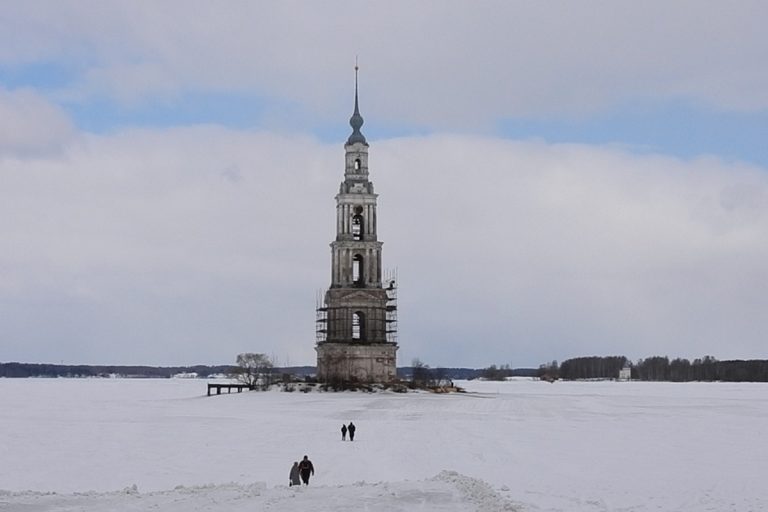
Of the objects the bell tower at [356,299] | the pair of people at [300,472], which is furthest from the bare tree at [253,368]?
the pair of people at [300,472]

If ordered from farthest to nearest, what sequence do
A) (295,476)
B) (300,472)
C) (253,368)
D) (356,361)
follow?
(253,368) < (356,361) < (300,472) < (295,476)

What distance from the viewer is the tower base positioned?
309 ft

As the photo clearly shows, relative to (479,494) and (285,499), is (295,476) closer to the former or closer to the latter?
(285,499)

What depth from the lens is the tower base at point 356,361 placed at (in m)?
94.3

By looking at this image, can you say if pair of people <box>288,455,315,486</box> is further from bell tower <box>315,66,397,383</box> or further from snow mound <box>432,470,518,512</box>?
bell tower <box>315,66,397,383</box>

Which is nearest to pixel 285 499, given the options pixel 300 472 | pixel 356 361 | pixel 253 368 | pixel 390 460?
pixel 300 472

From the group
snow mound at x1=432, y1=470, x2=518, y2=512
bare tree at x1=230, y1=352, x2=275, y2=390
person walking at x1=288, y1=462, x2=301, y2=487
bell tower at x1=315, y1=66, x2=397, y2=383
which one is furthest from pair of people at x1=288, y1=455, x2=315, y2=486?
bare tree at x1=230, y1=352, x2=275, y2=390

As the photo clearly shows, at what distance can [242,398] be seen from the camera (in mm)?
83375

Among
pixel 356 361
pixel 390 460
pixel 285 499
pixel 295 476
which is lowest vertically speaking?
pixel 285 499

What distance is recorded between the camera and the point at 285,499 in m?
25.2

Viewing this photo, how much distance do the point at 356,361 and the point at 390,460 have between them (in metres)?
58.4

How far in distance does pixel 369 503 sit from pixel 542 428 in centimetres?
2691

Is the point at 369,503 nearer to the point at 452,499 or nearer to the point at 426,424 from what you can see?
the point at 452,499

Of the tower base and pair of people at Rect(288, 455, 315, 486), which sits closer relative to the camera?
pair of people at Rect(288, 455, 315, 486)
